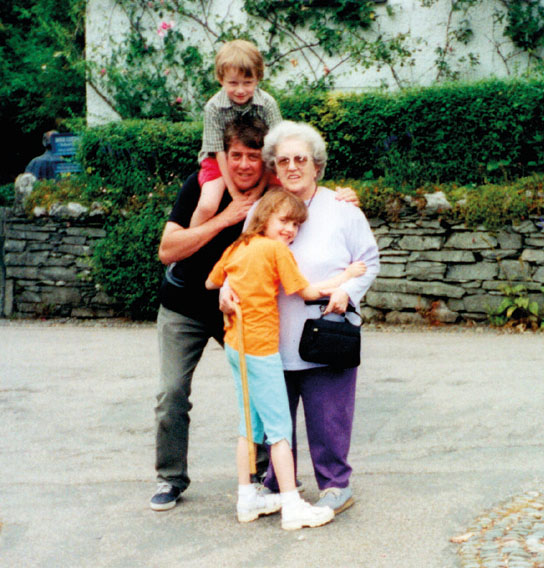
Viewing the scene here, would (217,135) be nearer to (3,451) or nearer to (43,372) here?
(3,451)

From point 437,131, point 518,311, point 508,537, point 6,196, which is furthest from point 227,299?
point 6,196

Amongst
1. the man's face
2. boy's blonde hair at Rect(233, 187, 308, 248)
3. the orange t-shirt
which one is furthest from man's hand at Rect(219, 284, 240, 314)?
the man's face

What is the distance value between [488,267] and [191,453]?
15.9ft

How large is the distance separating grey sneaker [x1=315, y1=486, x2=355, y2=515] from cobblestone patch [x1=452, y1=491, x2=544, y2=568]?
Result: 568 mm

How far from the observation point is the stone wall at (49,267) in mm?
11234

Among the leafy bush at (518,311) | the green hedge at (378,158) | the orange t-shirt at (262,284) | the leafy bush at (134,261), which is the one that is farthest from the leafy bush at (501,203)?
the orange t-shirt at (262,284)

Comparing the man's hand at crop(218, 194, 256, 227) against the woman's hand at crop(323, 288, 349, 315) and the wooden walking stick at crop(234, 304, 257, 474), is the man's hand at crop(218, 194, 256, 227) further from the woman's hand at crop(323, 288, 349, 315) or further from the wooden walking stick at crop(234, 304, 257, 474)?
the woman's hand at crop(323, 288, 349, 315)

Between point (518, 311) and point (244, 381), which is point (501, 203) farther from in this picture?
point (244, 381)

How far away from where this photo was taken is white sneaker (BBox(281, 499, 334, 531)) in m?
4.00

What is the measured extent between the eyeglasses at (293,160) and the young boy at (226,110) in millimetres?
194

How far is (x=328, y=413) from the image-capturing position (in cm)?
412

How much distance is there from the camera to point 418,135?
10062mm

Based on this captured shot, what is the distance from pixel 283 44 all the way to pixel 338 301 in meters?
9.15

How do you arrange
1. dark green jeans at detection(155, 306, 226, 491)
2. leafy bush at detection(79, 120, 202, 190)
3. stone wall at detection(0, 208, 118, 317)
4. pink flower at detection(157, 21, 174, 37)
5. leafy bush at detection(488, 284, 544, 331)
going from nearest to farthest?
dark green jeans at detection(155, 306, 226, 491), leafy bush at detection(488, 284, 544, 331), leafy bush at detection(79, 120, 202, 190), stone wall at detection(0, 208, 118, 317), pink flower at detection(157, 21, 174, 37)
